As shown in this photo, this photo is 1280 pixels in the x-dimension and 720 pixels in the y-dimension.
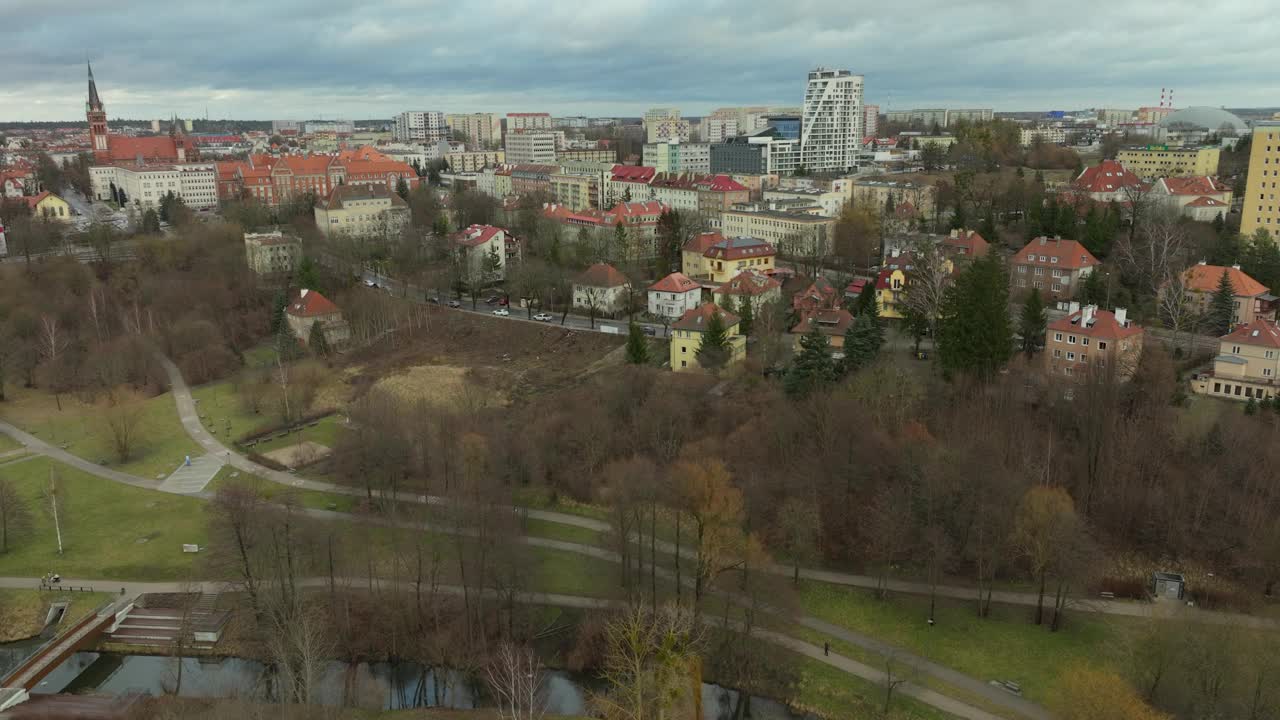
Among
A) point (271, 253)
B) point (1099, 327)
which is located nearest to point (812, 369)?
point (1099, 327)

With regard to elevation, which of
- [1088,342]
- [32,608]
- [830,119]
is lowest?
[32,608]

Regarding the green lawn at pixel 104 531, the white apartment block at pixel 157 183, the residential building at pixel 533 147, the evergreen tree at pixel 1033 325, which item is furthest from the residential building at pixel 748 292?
the residential building at pixel 533 147

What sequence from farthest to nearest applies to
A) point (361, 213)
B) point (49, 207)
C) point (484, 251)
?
point (49, 207) → point (361, 213) → point (484, 251)

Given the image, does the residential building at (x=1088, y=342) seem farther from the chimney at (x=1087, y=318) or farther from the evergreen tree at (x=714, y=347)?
the evergreen tree at (x=714, y=347)

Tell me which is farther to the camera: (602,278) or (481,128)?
(481,128)

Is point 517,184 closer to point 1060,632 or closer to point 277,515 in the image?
point 277,515

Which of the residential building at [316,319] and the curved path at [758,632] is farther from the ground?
the residential building at [316,319]

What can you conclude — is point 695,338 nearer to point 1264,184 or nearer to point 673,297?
point 673,297

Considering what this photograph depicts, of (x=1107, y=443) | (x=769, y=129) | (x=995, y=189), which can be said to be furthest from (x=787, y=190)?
(x=1107, y=443)

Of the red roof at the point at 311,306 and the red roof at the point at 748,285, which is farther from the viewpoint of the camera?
the red roof at the point at 311,306
